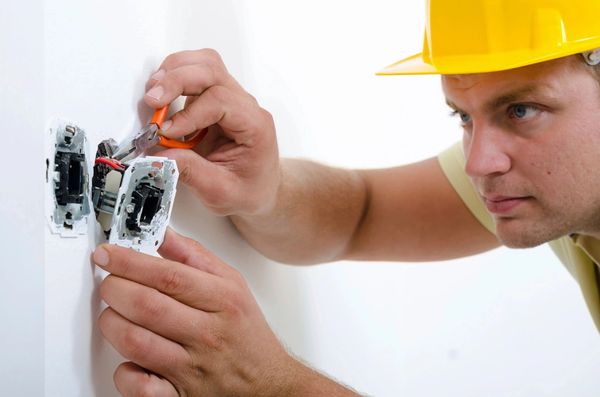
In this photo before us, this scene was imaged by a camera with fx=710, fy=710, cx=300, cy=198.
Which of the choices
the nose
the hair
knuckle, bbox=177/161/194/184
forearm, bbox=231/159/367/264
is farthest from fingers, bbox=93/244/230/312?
the hair

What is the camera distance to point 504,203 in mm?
1389

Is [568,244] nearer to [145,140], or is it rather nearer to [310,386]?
[310,386]

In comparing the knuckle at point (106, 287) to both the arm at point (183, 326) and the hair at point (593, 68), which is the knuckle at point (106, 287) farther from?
the hair at point (593, 68)

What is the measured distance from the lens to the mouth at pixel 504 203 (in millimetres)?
1376

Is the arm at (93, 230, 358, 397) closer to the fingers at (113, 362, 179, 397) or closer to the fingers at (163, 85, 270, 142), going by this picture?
the fingers at (113, 362, 179, 397)

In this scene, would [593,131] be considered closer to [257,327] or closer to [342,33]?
[257,327]

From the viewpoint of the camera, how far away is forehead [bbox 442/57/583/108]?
126cm

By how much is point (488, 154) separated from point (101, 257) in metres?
0.74

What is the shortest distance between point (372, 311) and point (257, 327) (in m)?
1.06

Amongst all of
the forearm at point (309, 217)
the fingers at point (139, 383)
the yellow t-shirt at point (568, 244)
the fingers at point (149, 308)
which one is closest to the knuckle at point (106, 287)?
the fingers at point (149, 308)

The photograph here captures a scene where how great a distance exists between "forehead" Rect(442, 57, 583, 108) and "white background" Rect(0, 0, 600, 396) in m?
0.51

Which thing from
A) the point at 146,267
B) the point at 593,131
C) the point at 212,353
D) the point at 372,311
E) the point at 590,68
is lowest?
the point at 372,311

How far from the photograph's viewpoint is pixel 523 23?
4.14ft

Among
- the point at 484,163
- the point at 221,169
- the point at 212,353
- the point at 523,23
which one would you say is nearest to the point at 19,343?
the point at 212,353
